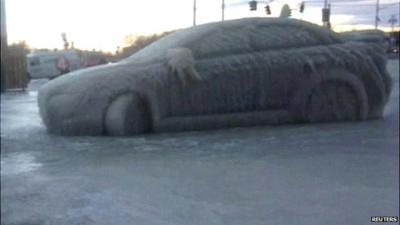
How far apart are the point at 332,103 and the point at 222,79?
150 cm

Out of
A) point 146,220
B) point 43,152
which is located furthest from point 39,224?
point 43,152

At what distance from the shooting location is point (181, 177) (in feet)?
22.1

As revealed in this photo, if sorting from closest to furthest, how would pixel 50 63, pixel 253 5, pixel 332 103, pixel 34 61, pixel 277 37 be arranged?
pixel 253 5 → pixel 277 37 → pixel 332 103 → pixel 50 63 → pixel 34 61

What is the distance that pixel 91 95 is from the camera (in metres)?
9.45

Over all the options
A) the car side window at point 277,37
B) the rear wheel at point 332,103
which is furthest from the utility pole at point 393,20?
the rear wheel at point 332,103

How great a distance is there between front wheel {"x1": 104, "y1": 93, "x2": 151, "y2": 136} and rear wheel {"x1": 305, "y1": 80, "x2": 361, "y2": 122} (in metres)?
2.10

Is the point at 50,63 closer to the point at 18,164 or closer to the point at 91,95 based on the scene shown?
the point at 91,95

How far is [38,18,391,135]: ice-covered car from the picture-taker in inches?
375

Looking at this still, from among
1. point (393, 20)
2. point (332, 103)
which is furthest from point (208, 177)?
point (332, 103)

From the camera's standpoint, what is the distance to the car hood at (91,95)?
946 cm

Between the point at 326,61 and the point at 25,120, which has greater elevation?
the point at 326,61

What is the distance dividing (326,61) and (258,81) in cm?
92

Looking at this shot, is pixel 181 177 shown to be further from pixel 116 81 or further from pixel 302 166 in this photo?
pixel 116 81

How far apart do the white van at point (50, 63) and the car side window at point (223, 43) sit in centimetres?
831
